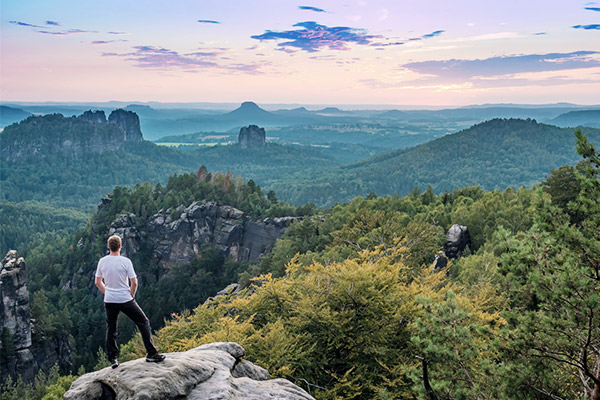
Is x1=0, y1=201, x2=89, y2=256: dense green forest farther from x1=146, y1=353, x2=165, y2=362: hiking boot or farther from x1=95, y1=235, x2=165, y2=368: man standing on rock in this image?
x1=146, y1=353, x2=165, y2=362: hiking boot

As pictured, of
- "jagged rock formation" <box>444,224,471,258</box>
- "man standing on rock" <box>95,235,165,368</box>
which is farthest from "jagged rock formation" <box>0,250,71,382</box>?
"man standing on rock" <box>95,235,165,368</box>

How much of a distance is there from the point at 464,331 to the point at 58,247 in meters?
134

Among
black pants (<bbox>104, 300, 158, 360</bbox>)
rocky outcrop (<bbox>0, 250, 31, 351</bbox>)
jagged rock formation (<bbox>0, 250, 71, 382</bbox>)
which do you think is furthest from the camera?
rocky outcrop (<bbox>0, 250, 31, 351</bbox>)

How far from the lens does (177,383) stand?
965 centimetres

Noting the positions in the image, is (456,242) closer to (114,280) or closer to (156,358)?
(156,358)

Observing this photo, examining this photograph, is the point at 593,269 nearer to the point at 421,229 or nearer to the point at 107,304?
the point at 107,304

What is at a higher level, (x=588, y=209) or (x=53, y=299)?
(x=588, y=209)

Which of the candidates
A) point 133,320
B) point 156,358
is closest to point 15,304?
point 133,320

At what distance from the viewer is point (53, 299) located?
10012 centimetres

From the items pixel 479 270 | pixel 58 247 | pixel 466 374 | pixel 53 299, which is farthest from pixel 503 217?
pixel 58 247

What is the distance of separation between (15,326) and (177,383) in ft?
213

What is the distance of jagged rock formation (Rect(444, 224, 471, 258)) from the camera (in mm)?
45906

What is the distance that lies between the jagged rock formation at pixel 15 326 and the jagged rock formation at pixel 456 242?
54.1 metres

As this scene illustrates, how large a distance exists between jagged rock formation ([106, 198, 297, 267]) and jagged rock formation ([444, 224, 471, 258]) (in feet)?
164
